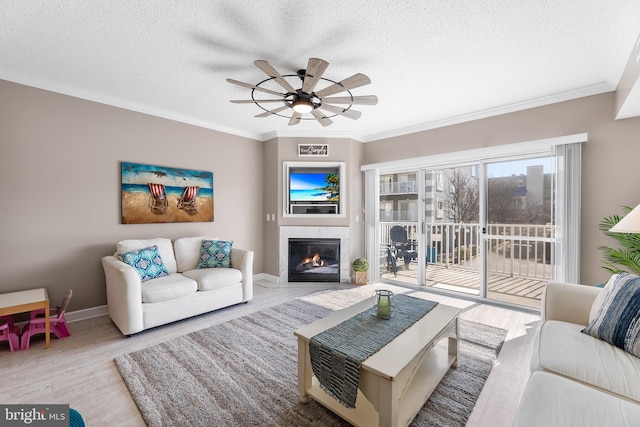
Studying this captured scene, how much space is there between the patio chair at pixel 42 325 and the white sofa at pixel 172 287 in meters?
0.39

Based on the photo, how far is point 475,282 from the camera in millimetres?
4414

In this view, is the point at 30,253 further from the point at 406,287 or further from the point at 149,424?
the point at 406,287

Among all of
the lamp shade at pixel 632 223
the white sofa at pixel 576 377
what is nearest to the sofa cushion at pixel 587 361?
the white sofa at pixel 576 377

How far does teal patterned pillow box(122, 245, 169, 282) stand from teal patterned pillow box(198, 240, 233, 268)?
0.48 meters

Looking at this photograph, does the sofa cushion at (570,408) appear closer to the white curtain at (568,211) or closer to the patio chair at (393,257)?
the white curtain at (568,211)

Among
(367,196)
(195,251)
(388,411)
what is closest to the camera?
(388,411)

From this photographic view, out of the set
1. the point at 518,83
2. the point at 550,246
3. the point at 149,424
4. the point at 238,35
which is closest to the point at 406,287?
the point at 550,246

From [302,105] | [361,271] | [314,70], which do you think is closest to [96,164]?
[302,105]

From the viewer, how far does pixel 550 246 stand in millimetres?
3416

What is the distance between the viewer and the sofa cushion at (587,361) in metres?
1.33

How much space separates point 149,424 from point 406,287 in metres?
3.76

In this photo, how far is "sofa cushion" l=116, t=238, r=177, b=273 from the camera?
319cm

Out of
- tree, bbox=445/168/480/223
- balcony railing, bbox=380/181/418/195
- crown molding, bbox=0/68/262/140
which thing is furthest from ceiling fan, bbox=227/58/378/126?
tree, bbox=445/168/480/223

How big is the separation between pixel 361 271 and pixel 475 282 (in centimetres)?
184
